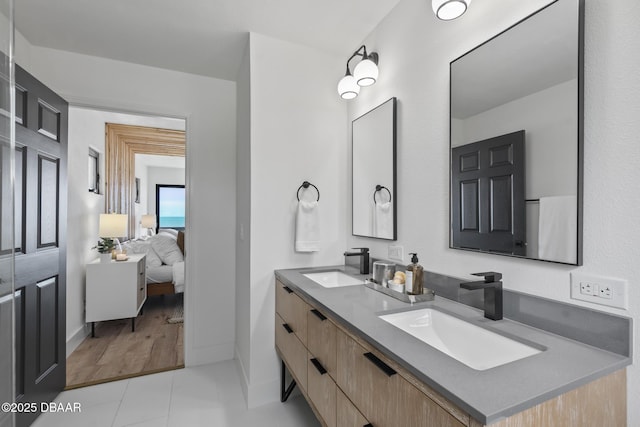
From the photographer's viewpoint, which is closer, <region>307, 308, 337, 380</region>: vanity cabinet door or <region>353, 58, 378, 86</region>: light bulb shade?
<region>307, 308, 337, 380</region>: vanity cabinet door

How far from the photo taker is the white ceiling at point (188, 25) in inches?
68.7

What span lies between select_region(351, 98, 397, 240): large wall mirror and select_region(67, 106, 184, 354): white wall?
2629mm

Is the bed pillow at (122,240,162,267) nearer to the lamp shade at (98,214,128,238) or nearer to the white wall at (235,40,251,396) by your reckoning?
the lamp shade at (98,214,128,238)

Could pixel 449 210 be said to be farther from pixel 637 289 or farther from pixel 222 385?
pixel 222 385

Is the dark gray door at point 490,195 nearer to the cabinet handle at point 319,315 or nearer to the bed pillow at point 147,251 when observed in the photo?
the cabinet handle at point 319,315

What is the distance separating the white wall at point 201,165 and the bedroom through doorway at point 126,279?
214mm

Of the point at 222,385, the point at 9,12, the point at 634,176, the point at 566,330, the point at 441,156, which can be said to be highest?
the point at 9,12

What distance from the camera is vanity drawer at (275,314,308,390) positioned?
155 cm

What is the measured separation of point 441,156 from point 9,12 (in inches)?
81.4

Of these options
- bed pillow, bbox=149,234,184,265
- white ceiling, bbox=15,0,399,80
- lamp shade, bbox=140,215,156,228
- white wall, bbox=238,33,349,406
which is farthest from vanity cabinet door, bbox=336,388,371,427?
lamp shade, bbox=140,215,156,228

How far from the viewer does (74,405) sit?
1.96 m

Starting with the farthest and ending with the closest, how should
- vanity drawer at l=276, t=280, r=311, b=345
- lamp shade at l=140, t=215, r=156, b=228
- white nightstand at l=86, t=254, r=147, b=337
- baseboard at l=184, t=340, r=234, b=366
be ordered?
lamp shade at l=140, t=215, r=156, b=228 < white nightstand at l=86, t=254, r=147, b=337 < baseboard at l=184, t=340, r=234, b=366 < vanity drawer at l=276, t=280, r=311, b=345

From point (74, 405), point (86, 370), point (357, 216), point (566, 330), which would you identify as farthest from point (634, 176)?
point (86, 370)

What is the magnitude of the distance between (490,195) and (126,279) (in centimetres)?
338
